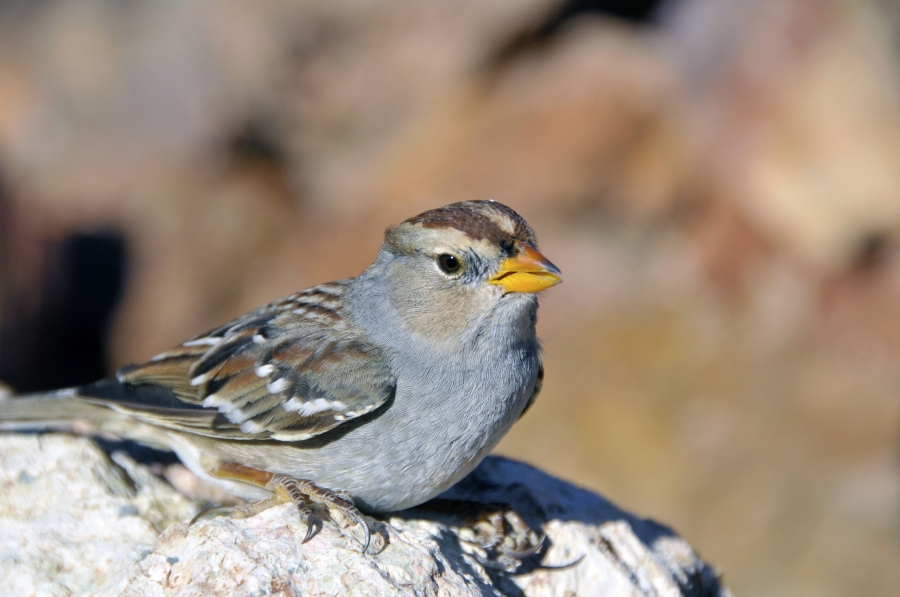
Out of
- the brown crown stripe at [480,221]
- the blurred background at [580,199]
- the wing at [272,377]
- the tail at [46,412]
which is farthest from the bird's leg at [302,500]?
the blurred background at [580,199]

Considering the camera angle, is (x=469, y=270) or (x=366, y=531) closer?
(x=366, y=531)

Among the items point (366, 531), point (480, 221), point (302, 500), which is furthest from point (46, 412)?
point (480, 221)

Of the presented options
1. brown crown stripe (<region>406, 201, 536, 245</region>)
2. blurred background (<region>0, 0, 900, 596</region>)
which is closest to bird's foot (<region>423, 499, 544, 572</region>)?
brown crown stripe (<region>406, 201, 536, 245</region>)

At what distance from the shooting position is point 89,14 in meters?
12.8

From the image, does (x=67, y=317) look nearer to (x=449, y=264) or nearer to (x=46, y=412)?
(x=46, y=412)

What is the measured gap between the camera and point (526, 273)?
3.79 metres

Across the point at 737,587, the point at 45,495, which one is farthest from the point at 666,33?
the point at 45,495

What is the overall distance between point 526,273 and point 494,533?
1255 mm

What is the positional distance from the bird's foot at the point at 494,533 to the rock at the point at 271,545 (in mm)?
61

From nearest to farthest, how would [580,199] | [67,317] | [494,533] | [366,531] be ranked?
[366,531] < [494,533] < [580,199] < [67,317]

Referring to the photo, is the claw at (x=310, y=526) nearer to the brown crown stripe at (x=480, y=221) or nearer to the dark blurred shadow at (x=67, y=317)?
the brown crown stripe at (x=480, y=221)

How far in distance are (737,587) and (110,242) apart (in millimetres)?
8657

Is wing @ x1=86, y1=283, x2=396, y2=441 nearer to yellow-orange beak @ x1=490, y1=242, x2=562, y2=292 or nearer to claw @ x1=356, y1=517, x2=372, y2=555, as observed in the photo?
claw @ x1=356, y1=517, x2=372, y2=555

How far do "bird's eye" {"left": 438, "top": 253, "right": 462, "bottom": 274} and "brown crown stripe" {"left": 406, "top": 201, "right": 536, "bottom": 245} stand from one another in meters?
0.13
